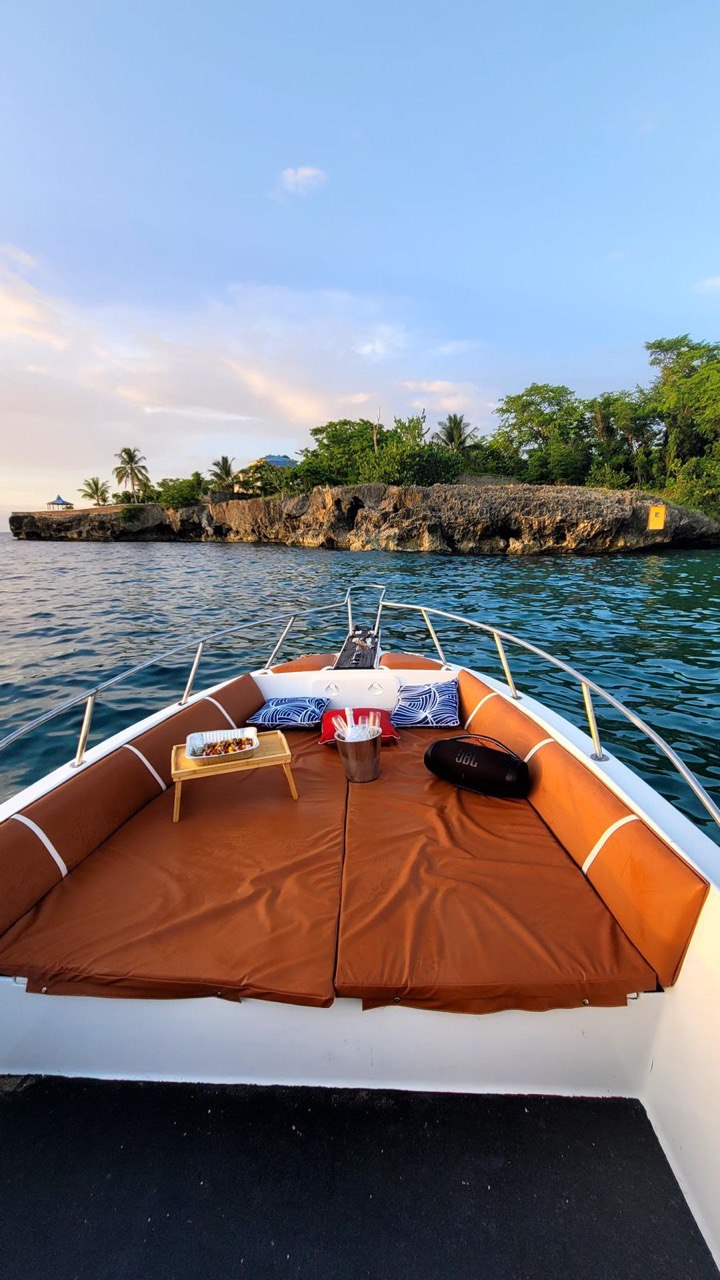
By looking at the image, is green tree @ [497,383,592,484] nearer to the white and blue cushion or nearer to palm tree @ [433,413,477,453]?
palm tree @ [433,413,477,453]

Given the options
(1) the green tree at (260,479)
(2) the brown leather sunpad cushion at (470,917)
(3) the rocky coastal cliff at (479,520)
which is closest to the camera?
(2) the brown leather sunpad cushion at (470,917)

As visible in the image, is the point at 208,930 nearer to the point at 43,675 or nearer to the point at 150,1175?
the point at 150,1175

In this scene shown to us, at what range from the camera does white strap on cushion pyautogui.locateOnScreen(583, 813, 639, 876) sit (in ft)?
7.11

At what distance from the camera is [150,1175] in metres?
1.58

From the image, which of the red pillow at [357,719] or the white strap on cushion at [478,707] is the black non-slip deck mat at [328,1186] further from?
the white strap on cushion at [478,707]

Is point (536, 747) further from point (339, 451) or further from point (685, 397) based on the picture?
point (339, 451)

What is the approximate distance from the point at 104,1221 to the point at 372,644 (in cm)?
444

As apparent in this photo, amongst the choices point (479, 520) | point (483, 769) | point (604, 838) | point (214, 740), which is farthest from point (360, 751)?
point (479, 520)

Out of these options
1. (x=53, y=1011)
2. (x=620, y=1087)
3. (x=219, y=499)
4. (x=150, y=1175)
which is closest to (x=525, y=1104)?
(x=620, y=1087)

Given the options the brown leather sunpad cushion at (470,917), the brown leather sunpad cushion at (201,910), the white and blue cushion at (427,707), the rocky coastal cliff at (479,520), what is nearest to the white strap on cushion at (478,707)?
the white and blue cushion at (427,707)

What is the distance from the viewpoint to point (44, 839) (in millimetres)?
2248

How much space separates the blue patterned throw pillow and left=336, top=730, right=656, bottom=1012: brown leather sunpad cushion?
1316 millimetres

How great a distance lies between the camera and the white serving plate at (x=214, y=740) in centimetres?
286

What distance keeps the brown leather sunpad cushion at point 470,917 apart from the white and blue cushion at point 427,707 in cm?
119
